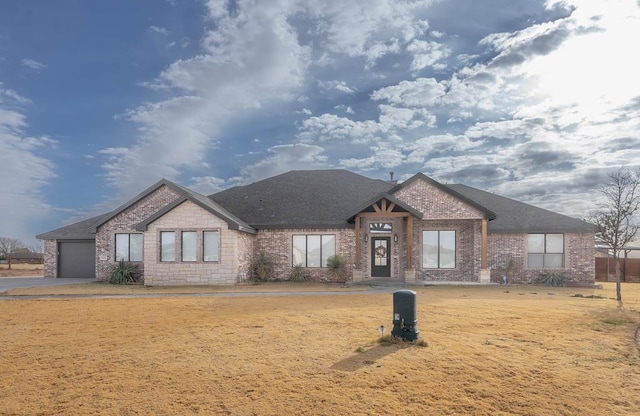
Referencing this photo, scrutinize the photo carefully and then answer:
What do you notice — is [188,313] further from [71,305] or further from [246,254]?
[246,254]

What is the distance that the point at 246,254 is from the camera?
22.0 m

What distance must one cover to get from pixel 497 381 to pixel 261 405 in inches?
141

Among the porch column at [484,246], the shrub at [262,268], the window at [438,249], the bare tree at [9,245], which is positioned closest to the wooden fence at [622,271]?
the porch column at [484,246]

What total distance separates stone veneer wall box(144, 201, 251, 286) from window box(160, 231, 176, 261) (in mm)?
192

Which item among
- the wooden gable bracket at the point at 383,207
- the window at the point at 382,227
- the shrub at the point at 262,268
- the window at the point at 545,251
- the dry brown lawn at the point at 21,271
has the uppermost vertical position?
the wooden gable bracket at the point at 383,207

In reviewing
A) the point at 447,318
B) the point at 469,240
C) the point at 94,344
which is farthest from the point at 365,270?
the point at 94,344

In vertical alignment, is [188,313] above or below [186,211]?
below

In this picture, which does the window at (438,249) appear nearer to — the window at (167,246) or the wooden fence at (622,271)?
the window at (167,246)

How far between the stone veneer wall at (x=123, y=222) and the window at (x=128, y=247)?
0.87 ft

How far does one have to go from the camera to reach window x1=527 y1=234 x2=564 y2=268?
21.7 m

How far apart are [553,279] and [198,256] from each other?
18402mm

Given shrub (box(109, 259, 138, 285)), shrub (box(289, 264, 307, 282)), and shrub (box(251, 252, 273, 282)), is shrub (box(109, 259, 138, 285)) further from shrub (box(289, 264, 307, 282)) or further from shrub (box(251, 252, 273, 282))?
shrub (box(289, 264, 307, 282))

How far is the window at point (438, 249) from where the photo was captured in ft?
71.5

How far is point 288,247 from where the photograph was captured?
2259cm
